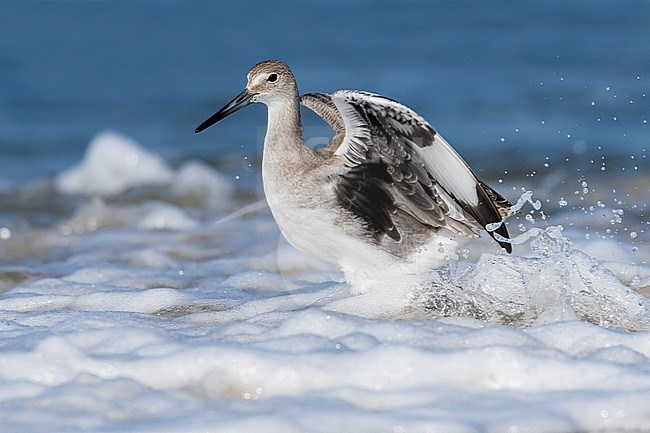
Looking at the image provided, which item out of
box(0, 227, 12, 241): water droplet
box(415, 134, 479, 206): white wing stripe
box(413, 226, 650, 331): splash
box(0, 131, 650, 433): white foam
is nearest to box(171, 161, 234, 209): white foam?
box(0, 227, 12, 241): water droplet

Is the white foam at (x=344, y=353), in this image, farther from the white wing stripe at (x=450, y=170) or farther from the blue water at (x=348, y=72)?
the blue water at (x=348, y=72)

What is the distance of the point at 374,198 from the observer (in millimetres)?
4465

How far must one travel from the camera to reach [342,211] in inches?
Answer: 175

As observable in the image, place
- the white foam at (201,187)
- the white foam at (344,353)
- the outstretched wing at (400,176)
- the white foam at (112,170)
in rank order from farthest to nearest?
the white foam at (112,170), the white foam at (201,187), the outstretched wing at (400,176), the white foam at (344,353)

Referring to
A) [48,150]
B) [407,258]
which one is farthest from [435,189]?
[48,150]

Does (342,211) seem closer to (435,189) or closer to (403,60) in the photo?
(435,189)

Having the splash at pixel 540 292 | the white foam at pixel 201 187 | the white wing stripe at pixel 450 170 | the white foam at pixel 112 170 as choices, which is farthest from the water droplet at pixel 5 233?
the white wing stripe at pixel 450 170

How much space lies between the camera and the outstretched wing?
13.7 ft

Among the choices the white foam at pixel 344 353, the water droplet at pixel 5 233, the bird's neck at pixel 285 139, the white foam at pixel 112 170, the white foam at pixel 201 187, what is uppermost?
the white foam at pixel 112 170

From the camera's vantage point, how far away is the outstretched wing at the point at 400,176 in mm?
4180

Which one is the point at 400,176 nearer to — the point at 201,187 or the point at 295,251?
the point at 295,251

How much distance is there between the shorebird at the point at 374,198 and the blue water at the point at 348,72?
2.20 metres

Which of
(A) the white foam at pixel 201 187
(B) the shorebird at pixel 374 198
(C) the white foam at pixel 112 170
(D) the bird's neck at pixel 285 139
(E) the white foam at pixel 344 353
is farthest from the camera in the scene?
(C) the white foam at pixel 112 170

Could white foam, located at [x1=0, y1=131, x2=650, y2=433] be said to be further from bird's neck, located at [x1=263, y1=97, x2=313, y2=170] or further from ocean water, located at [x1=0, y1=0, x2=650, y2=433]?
bird's neck, located at [x1=263, y1=97, x2=313, y2=170]
